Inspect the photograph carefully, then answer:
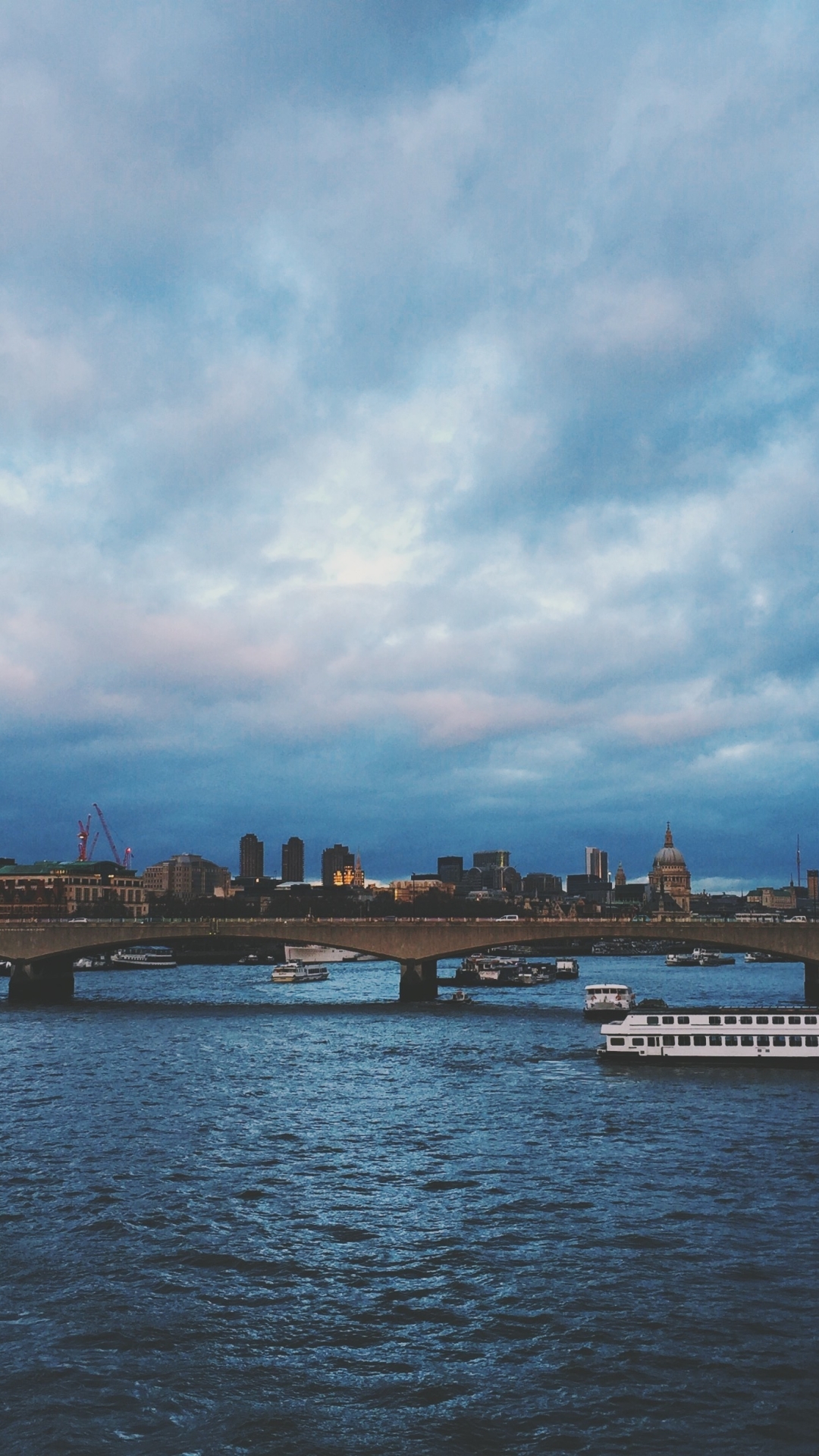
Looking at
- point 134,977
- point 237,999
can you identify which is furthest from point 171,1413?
point 134,977

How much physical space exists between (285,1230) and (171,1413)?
46.8 feet

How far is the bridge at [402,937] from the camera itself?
11831cm

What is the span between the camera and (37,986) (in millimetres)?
134875

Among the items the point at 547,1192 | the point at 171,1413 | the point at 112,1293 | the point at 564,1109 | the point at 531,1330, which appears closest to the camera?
the point at 171,1413

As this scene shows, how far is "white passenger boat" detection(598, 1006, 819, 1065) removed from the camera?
78.8 metres

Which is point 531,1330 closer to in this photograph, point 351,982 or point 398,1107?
point 398,1107

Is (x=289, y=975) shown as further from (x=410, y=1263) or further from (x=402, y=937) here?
(x=410, y=1263)

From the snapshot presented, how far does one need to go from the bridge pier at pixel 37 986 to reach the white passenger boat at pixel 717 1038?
74518mm

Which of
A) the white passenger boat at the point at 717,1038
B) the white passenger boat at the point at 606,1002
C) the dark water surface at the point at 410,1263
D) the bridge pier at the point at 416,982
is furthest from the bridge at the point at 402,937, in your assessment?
the dark water surface at the point at 410,1263

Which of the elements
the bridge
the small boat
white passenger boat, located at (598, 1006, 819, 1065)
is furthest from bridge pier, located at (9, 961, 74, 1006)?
white passenger boat, located at (598, 1006, 819, 1065)

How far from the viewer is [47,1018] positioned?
378ft

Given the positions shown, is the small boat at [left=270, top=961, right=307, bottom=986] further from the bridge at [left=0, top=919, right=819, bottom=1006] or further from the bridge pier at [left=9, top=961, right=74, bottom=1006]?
the bridge pier at [left=9, top=961, right=74, bottom=1006]

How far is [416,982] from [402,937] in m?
10.0

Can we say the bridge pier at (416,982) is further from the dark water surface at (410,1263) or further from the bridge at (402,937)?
the dark water surface at (410,1263)
